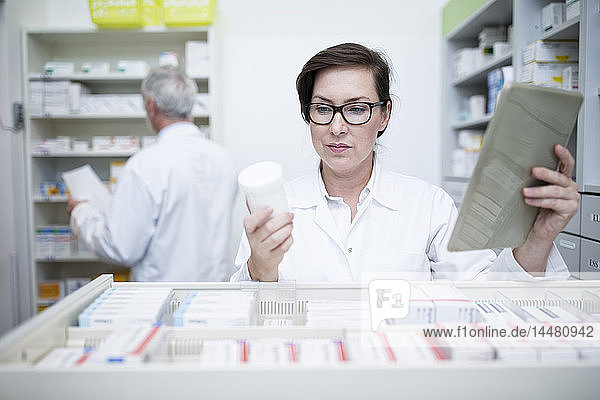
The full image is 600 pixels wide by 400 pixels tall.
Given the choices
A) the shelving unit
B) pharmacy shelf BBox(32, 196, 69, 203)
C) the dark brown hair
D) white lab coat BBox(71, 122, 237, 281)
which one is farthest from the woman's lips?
pharmacy shelf BBox(32, 196, 69, 203)

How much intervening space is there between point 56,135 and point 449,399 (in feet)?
13.0

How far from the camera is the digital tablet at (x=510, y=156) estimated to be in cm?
76

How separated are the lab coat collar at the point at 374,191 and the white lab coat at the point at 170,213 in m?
0.87

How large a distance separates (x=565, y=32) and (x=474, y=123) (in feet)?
3.36

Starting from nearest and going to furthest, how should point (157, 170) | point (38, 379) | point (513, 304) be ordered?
1. point (38, 379)
2. point (513, 304)
3. point (157, 170)

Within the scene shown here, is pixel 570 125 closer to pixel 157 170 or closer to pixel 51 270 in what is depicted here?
pixel 157 170

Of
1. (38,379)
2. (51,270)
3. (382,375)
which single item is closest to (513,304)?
(382,375)

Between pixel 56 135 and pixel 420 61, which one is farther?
pixel 56 135

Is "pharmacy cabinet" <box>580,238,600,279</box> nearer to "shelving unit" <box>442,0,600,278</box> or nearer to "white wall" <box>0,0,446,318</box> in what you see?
"shelving unit" <box>442,0,600,278</box>

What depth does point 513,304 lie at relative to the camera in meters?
0.99

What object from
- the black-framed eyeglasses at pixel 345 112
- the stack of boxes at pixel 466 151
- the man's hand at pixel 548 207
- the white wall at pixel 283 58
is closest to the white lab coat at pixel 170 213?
the white wall at pixel 283 58

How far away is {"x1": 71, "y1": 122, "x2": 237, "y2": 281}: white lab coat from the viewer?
6.99 ft

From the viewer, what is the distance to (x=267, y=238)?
3.15 feet

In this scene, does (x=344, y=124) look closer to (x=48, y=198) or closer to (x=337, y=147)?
(x=337, y=147)
